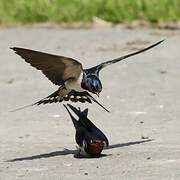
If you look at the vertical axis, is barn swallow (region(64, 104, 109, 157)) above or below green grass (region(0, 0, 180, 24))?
above

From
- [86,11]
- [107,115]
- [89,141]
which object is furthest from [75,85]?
[86,11]

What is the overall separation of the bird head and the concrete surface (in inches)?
17.9

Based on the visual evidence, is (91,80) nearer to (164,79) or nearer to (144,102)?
(144,102)

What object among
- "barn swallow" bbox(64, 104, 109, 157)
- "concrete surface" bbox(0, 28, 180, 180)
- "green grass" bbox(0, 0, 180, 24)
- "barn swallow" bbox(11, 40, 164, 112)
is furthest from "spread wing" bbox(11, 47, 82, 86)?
"green grass" bbox(0, 0, 180, 24)

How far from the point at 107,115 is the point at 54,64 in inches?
81.4

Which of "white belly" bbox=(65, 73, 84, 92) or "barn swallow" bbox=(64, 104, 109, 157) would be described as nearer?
"white belly" bbox=(65, 73, 84, 92)

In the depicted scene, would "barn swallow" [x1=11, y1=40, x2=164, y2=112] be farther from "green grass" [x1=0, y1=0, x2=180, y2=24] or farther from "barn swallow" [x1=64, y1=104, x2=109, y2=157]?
"green grass" [x1=0, y1=0, x2=180, y2=24]

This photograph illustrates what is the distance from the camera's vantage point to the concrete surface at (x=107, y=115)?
5.66 m

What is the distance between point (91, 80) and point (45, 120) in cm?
200

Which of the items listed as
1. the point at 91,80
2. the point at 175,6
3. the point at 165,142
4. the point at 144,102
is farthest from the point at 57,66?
the point at 175,6

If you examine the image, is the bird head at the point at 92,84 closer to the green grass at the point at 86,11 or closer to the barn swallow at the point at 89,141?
the barn swallow at the point at 89,141

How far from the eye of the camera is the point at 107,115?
7914 millimetres

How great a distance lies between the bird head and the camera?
575cm

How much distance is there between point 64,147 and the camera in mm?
6539
